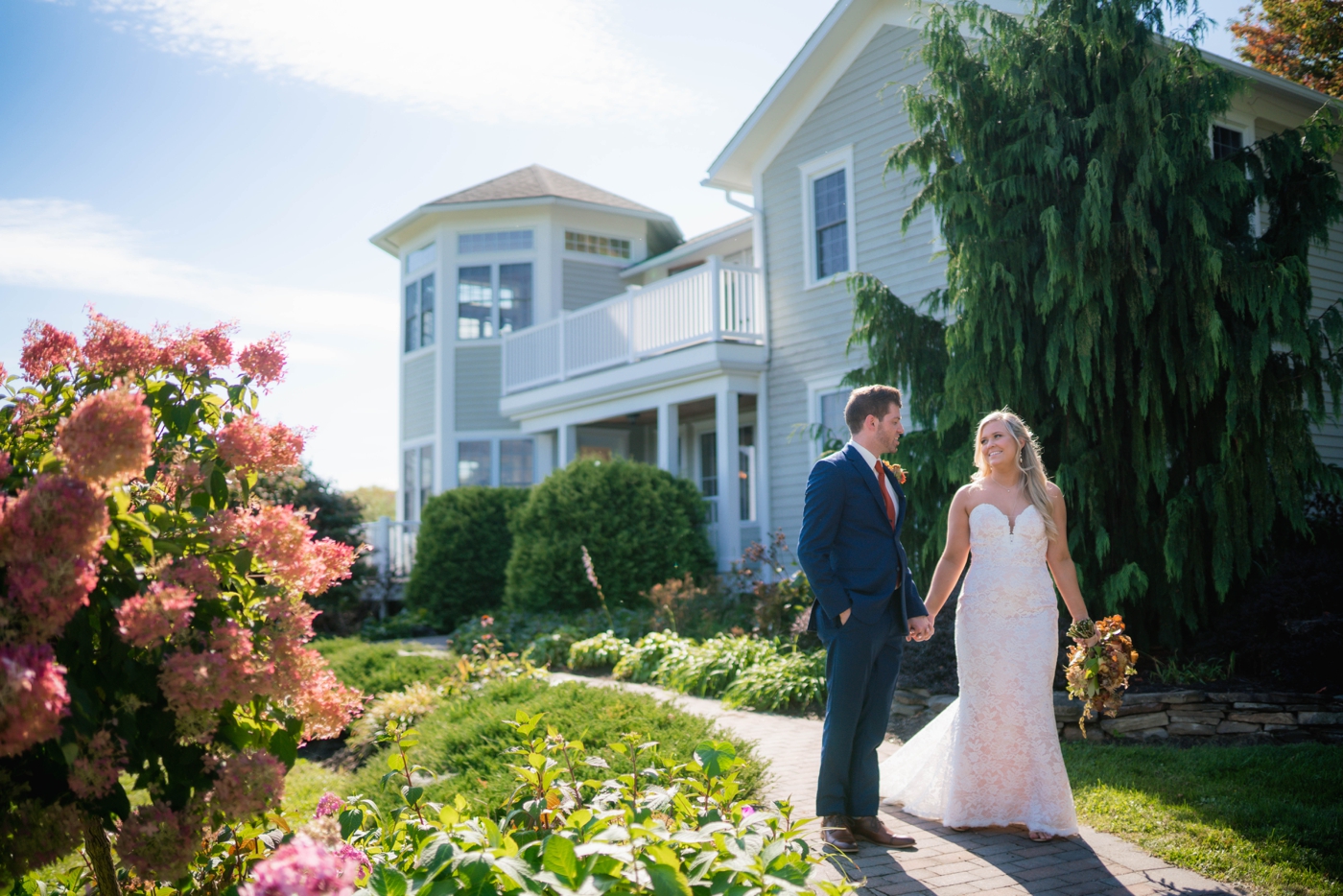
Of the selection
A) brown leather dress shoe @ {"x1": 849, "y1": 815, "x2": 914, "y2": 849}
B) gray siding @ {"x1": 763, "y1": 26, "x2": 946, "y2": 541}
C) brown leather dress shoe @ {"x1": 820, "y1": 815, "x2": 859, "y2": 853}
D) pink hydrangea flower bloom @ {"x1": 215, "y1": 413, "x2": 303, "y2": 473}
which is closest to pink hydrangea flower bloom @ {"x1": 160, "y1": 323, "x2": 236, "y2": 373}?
pink hydrangea flower bloom @ {"x1": 215, "y1": 413, "x2": 303, "y2": 473}

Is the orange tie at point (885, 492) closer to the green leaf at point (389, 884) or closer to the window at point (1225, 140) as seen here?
the green leaf at point (389, 884)

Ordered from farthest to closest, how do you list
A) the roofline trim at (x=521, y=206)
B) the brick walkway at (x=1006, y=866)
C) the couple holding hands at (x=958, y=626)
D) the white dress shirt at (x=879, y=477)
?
the roofline trim at (x=521, y=206) → the white dress shirt at (x=879, y=477) → the couple holding hands at (x=958, y=626) → the brick walkway at (x=1006, y=866)

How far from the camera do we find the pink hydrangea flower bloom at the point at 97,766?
6.37ft

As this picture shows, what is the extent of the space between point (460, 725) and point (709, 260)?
890 centimetres

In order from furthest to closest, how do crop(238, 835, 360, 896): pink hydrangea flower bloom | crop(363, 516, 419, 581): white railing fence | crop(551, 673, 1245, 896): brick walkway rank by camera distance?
crop(363, 516, 419, 581): white railing fence → crop(551, 673, 1245, 896): brick walkway → crop(238, 835, 360, 896): pink hydrangea flower bloom

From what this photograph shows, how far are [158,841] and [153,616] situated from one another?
0.63 m

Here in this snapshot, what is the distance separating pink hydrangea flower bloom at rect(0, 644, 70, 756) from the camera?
1532 millimetres

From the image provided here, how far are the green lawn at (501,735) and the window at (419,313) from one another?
1427 cm

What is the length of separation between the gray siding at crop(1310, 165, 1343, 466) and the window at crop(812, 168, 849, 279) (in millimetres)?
5766

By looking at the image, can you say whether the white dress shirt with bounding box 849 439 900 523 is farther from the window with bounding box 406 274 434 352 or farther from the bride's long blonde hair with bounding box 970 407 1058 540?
the window with bounding box 406 274 434 352

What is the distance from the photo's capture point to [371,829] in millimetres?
3453

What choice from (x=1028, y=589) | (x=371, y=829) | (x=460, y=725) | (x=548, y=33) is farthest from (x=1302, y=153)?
(x=371, y=829)

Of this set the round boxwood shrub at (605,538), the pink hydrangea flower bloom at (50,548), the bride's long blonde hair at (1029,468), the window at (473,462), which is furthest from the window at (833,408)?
the pink hydrangea flower bloom at (50,548)

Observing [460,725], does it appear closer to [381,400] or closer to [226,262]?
[226,262]
